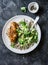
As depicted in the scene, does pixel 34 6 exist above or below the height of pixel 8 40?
above

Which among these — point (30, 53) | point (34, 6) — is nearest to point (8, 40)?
point (30, 53)

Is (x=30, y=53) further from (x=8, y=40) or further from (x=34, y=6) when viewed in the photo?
(x=34, y=6)

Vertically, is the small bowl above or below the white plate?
above

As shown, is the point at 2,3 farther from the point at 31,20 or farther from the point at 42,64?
the point at 42,64

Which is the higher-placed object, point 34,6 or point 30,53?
point 34,6

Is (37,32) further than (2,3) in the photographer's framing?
No

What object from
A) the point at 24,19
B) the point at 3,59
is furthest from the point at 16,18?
the point at 3,59

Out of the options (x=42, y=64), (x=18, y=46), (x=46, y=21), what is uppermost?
(x=46, y=21)

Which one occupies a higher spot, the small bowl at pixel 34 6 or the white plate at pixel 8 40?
the small bowl at pixel 34 6
